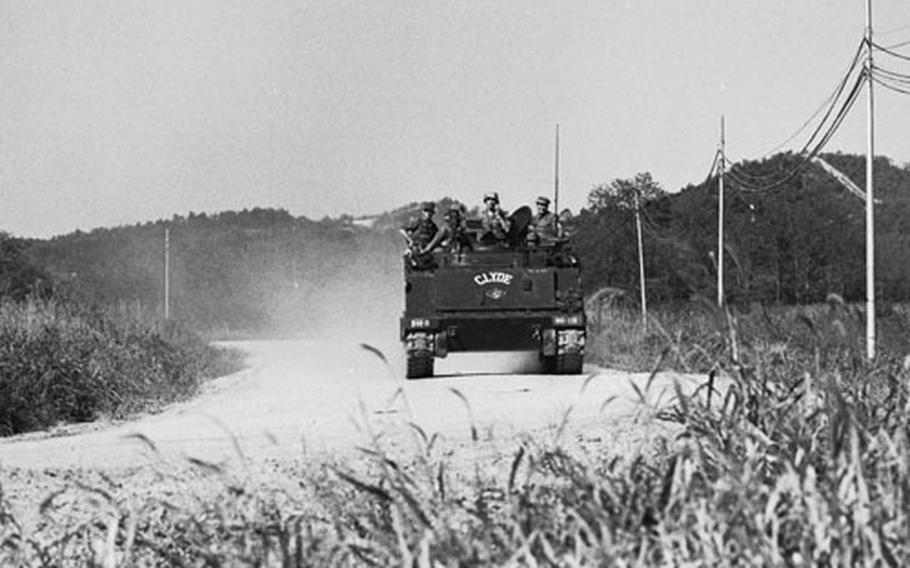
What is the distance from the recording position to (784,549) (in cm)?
471

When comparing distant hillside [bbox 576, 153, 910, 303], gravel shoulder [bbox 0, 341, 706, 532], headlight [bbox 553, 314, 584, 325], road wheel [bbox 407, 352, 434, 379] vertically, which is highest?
distant hillside [bbox 576, 153, 910, 303]

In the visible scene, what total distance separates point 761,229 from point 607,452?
50.0 metres

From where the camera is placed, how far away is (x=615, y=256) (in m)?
54.4

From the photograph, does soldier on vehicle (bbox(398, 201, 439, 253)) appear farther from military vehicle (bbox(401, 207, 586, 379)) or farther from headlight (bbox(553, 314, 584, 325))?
headlight (bbox(553, 314, 584, 325))

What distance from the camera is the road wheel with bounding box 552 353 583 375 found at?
19281mm

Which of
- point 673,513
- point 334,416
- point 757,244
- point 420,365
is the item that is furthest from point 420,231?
point 757,244

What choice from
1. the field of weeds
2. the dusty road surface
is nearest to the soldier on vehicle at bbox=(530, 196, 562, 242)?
the dusty road surface

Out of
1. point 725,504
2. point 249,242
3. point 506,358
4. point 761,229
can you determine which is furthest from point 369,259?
point 725,504

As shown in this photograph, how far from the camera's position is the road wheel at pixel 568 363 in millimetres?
19281

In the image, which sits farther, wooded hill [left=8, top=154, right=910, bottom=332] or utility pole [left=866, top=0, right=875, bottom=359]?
wooded hill [left=8, top=154, right=910, bottom=332]

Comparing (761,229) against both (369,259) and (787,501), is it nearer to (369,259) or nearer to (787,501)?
(369,259)

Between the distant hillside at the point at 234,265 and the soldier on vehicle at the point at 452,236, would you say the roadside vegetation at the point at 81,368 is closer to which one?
the soldier on vehicle at the point at 452,236

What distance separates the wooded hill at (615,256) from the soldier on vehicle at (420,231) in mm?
14216

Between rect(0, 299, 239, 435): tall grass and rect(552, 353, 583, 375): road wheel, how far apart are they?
4.49 m
